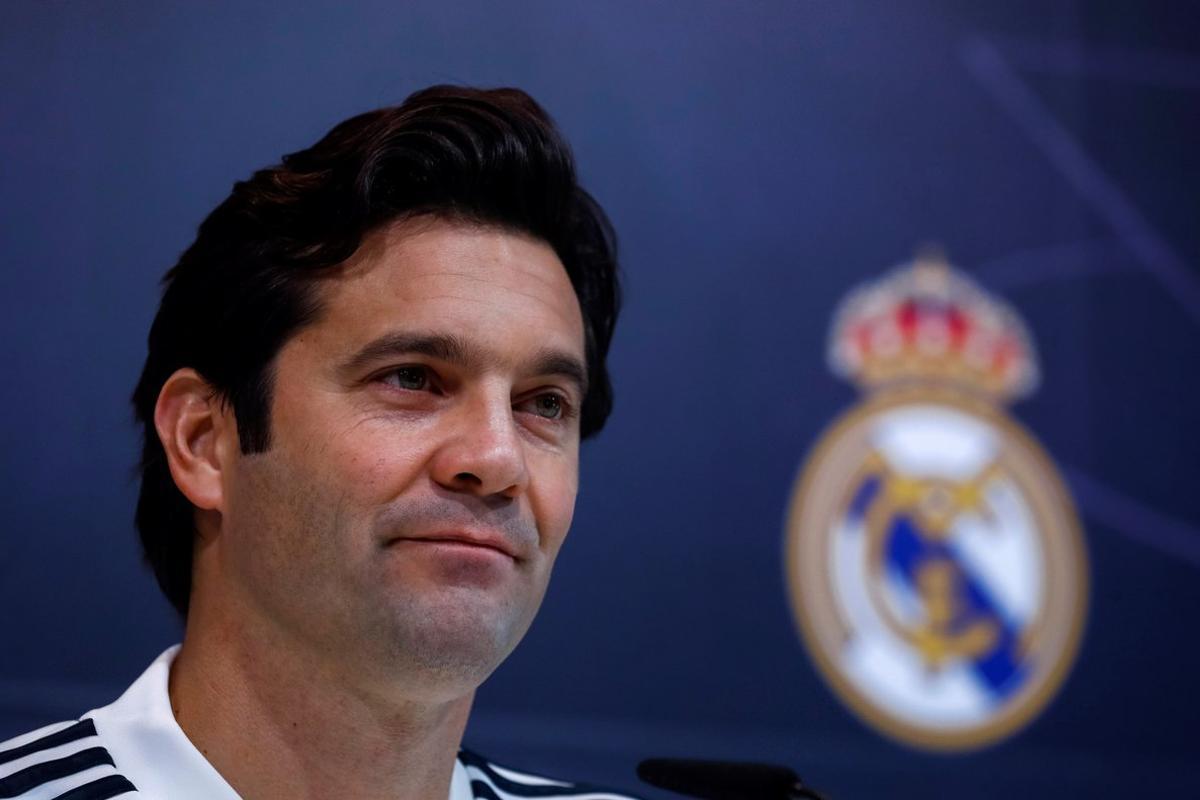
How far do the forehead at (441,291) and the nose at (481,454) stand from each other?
0.10m

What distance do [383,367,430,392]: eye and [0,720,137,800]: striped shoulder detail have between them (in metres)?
0.57

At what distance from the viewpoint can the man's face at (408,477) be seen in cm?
167

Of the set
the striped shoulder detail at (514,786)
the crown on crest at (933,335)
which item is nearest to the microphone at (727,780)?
the striped shoulder detail at (514,786)

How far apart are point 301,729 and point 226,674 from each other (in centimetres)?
12

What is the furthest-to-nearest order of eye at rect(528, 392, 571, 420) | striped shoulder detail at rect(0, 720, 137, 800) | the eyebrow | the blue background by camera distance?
the blue background < eye at rect(528, 392, 571, 420) < the eyebrow < striped shoulder detail at rect(0, 720, 137, 800)

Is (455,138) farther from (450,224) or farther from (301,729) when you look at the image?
(301,729)

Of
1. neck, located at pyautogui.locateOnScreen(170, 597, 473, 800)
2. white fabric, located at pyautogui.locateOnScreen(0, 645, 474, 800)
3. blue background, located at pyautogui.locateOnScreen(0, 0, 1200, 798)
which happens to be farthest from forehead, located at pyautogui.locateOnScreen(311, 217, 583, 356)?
blue background, located at pyautogui.locateOnScreen(0, 0, 1200, 798)

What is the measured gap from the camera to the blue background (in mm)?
2238

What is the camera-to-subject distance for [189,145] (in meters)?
2.33

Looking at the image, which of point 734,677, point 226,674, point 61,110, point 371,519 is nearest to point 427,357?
point 371,519

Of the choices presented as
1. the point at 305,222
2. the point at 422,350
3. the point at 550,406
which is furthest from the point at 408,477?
the point at 305,222

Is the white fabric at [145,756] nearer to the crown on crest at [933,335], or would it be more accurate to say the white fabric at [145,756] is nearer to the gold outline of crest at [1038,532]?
the gold outline of crest at [1038,532]

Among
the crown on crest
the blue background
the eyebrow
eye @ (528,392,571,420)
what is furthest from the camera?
the crown on crest

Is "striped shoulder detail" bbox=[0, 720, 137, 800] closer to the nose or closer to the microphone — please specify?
the nose
